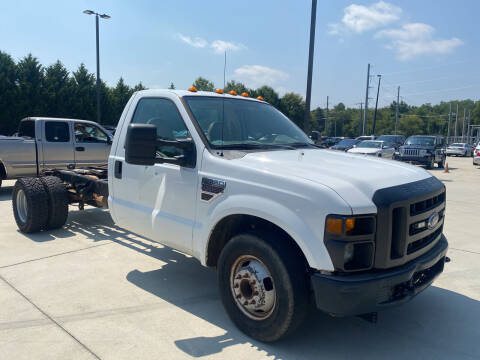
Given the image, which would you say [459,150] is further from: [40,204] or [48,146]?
[40,204]

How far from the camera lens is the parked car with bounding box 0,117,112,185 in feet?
31.7

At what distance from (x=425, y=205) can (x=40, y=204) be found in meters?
5.27

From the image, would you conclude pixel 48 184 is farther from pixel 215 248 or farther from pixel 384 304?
pixel 384 304

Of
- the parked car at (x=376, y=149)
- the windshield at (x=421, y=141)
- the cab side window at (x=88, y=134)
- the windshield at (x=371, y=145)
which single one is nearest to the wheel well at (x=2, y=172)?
the cab side window at (x=88, y=134)

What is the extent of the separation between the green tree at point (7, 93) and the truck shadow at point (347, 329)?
28.7 m

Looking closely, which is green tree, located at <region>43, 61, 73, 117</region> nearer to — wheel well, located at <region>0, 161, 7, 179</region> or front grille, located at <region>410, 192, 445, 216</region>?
wheel well, located at <region>0, 161, 7, 179</region>

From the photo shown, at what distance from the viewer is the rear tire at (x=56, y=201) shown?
6164mm

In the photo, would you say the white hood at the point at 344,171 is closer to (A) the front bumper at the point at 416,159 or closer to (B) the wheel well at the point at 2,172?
(B) the wheel well at the point at 2,172

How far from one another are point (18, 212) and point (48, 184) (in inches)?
30.0

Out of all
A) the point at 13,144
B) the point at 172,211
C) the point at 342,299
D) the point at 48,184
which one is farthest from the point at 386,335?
the point at 13,144

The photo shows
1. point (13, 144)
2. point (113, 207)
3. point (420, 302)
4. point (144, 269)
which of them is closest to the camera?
point (420, 302)

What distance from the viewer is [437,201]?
342 centimetres

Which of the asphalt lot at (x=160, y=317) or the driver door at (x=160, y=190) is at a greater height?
the driver door at (x=160, y=190)

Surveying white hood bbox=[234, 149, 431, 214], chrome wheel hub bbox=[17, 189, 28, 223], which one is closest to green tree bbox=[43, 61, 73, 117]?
chrome wheel hub bbox=[17, 189, 28, 223]
